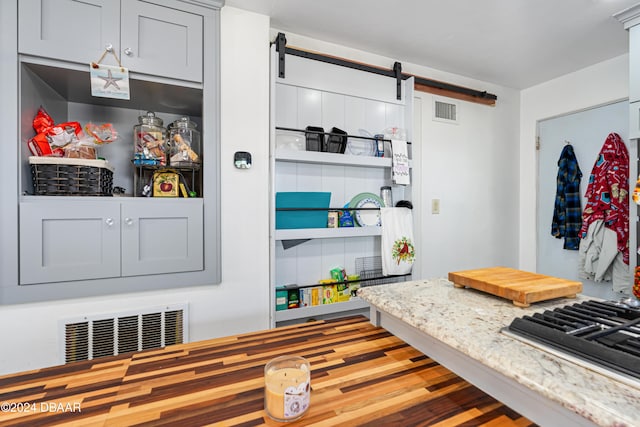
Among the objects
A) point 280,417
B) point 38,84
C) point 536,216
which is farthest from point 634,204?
point 38,84

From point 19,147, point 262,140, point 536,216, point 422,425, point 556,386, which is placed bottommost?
point 422,425

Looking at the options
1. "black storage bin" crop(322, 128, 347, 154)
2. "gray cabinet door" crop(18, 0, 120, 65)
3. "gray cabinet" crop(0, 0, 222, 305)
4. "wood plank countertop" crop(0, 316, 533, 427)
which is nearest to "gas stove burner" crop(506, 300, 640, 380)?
"wood plank countertop" crop(0, 316, 533, 427)

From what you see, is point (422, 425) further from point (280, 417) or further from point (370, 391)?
point (280, 417)

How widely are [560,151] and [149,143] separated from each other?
3.27 metres

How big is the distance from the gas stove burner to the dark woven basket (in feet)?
5.76

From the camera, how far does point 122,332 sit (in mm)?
1547

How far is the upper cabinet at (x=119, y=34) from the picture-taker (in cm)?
138

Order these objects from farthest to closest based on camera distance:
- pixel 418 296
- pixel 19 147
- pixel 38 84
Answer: pixel 38 84, pixel 19 147, pixel 418 296

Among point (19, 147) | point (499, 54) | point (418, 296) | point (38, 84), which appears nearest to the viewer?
point (418, 296)

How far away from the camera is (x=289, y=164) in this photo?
215 cm

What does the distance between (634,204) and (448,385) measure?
6.72 feet

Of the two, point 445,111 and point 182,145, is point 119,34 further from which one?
point 445,111

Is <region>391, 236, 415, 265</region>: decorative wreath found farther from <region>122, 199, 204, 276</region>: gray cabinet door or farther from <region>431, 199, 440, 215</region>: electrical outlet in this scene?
<region>122, 199, 204, 276</region>: gray cabinet door

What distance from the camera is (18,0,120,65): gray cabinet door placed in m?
1.36
